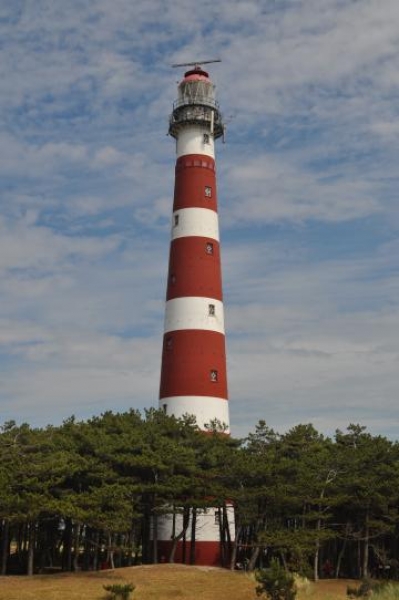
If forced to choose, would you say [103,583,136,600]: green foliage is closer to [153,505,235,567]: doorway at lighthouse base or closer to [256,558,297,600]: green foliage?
[256,558,297,600]: green foliage

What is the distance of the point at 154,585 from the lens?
33.4 m

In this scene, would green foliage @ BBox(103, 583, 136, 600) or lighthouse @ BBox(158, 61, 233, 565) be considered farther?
lighthouse @ BBox(158, 61, 233, 565)

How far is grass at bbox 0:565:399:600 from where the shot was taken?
102ft

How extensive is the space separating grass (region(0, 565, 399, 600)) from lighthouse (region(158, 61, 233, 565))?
1011 centimetres

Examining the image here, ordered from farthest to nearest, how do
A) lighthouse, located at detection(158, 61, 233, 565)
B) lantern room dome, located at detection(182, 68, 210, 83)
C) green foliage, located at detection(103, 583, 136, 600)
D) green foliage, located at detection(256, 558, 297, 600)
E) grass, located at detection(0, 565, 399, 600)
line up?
lantern room dome, located at detection(182, 68, 210, 83) → lighthouse, located at detection(158, 61, 233, 565) → grass, located at detection(0, 565, 399, 600) → green foliage, located at detection(103, 583, 136, 600) → green foliage, located at detection(256, 558, 297, 600)

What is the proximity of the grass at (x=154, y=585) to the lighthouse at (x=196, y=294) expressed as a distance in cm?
1011

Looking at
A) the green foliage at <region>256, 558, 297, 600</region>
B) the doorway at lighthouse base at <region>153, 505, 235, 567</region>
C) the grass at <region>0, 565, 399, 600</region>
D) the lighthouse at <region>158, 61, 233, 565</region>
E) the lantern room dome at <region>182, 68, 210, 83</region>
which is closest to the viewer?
the green foliage at <region>256, 558, 297, 600</region>

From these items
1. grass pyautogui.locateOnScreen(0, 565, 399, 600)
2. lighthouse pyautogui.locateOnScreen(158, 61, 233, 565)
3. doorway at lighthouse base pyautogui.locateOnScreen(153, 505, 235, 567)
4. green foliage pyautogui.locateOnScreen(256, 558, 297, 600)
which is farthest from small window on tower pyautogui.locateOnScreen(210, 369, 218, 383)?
green foliage pyautogui.locateOnScreen(256, 558, 297, 600)

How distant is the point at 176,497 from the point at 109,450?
5087 millimetres

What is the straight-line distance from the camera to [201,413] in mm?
47156

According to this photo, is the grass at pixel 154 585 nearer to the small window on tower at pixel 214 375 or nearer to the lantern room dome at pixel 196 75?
the small window on tower at pixel 214 375

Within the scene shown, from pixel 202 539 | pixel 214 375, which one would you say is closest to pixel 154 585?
pixel 202 539

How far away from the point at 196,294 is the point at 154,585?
20.4 metres

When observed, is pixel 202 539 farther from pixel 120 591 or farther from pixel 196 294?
pixel 120 591
